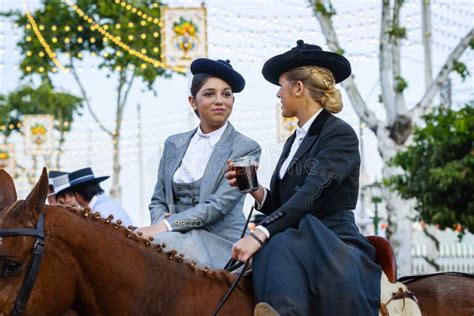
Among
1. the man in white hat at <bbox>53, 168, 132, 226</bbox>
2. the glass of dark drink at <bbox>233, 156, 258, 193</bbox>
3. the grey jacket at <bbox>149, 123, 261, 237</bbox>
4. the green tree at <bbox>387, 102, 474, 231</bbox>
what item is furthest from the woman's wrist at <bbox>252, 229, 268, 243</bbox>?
the green tree at <bbox>387, 102, 474, 231</bbox>

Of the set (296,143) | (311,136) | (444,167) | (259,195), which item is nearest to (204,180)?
(259,195)

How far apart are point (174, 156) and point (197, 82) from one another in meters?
0.52

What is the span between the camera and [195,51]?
21.5 meters

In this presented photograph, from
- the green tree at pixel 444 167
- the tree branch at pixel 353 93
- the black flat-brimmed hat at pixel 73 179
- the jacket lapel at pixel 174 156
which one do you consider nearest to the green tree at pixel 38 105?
the tree branch at pixel 353 93

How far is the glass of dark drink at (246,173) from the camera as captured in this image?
16.7ft

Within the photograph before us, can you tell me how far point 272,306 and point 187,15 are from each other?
17.0 m

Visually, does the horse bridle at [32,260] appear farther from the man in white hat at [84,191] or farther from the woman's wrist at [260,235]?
the man in white hat at [84,191]

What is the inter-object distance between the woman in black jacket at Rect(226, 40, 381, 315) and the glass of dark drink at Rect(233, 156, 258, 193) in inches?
1.7

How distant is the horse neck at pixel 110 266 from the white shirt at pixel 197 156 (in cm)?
123

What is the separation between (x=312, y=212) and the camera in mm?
5137

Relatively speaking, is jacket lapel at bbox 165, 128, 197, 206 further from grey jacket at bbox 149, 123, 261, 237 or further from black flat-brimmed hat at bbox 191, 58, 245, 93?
black flat-brimmed hat at bbox 191, 58, 245, 93

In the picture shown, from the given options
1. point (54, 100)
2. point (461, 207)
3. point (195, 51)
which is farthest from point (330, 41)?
point (54, 100)

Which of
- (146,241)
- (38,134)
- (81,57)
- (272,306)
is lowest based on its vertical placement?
(272,306)

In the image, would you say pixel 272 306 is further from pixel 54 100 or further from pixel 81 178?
pixel 54 100
